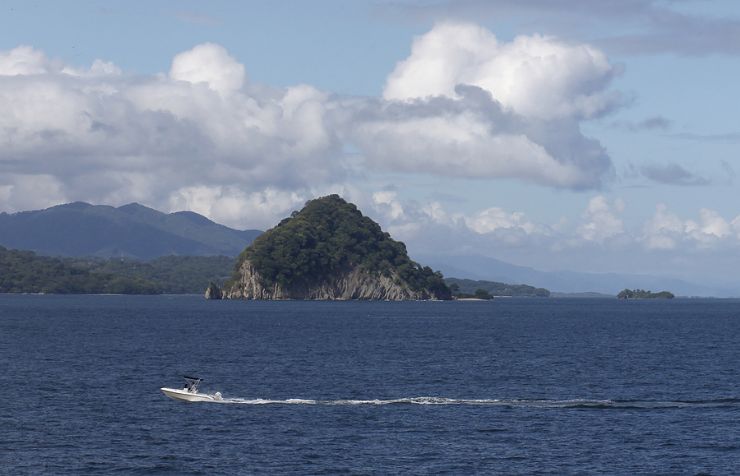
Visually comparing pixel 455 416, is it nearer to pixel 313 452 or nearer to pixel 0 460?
pixel 313 452

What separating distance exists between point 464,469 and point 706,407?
3440cm

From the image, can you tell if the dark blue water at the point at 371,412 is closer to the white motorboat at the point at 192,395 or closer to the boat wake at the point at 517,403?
the boat wake at the point at 517,403

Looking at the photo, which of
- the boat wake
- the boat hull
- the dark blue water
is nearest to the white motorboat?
the boat hull

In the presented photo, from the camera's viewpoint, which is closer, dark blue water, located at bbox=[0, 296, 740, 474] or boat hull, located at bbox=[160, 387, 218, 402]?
dark blue water, located at bbox=[0, 296, 740, 474]

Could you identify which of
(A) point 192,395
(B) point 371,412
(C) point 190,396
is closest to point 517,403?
(B) point 371,412

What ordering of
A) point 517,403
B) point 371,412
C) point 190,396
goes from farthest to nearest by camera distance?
point 517,403 < point 190,396 < point 371,412

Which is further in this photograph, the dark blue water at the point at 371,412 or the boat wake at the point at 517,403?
the boat wake at the point at 517,403

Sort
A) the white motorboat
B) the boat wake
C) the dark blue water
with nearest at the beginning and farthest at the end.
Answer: the dark blue water
the boat wake
the white motorboat

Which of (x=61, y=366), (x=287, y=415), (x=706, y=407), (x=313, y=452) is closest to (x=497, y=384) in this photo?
(x=706, y=407)

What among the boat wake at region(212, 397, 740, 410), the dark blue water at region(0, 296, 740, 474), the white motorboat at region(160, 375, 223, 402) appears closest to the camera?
the dark blue water at region(0, 296, 740, 474)

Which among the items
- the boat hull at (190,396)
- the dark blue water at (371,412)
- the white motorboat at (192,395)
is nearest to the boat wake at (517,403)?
the dark blue water at (371,412)

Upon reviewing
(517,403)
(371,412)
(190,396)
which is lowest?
(371,412)

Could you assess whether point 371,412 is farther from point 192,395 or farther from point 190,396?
point 190,396

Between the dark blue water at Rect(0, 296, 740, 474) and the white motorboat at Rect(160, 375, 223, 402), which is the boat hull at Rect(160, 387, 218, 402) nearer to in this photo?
the white motorboat at Rect(160, 375, 223, 402)
